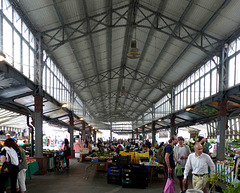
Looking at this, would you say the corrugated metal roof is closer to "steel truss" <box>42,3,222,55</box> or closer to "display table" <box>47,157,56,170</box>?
"steel truss" <box>42,3,222,55</box>

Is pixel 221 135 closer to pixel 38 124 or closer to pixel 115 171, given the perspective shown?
pixel 115 171

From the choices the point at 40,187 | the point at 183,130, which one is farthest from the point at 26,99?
the point at 183,130

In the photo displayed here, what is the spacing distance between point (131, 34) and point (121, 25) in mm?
3486

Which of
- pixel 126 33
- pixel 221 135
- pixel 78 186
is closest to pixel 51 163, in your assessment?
pixel 78 186

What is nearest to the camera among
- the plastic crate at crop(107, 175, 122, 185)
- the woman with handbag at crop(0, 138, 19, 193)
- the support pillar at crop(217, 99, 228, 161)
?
the woman with handbag at crop(0, 138, 19, 193)

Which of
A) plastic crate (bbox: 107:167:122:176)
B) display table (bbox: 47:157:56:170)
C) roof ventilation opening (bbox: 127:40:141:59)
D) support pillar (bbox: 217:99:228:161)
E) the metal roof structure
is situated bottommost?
display table (bbox: 47:157:56:170)

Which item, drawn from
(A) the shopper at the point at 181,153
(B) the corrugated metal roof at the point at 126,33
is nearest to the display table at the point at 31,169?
(A) the shopper at the point at 181,153

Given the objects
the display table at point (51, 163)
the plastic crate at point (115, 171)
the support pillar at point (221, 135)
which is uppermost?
the support pillar at point (221, 135)

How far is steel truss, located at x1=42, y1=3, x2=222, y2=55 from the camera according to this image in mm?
13911

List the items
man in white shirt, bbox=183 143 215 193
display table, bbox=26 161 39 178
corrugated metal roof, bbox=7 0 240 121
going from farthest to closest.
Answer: corrugated metal roof, bbox=7 0 240 121 → display table, bbox=26 161 39 178 → man in white shirt, bbox=183 143 215 193

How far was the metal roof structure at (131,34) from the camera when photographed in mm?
12641

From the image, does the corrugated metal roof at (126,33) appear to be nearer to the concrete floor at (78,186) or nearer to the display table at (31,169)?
the display table at (31,169)

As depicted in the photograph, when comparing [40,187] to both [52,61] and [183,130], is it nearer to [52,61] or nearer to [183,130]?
[52,61]

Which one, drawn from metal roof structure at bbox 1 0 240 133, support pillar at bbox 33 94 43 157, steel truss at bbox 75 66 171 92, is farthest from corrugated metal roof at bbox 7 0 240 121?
support pillar at bbox 33 94 43 157
